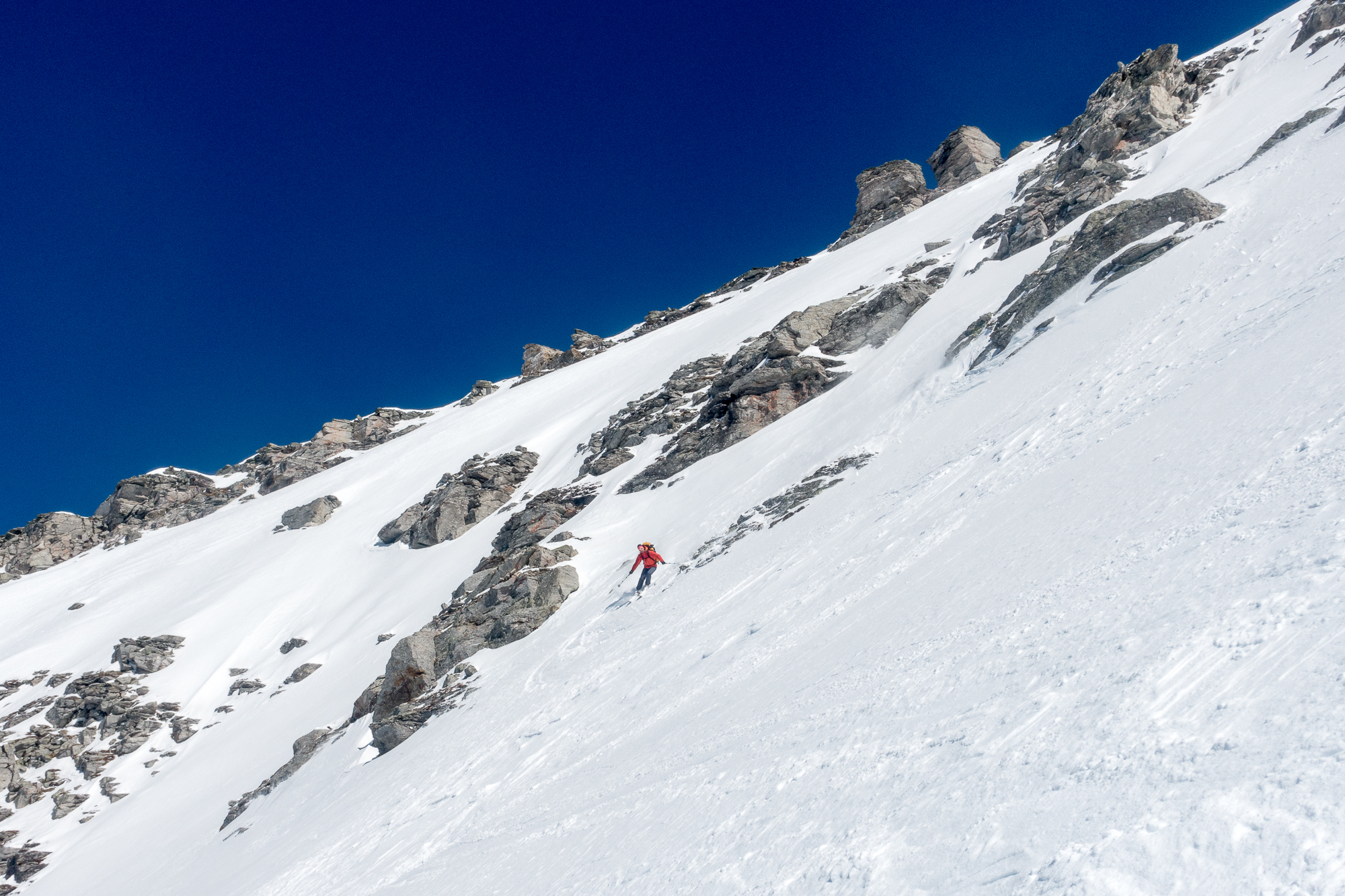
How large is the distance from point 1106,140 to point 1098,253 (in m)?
20.8

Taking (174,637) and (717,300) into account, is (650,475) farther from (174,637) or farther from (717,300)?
(717,300)

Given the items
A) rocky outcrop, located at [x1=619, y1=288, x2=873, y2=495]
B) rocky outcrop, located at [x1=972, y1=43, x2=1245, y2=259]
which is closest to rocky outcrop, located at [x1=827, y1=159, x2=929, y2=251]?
rocky outcrop, located at [x1=972, y1=43, x2=1245, y2=259]

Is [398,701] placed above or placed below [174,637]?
below

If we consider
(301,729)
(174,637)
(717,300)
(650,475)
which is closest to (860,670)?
(650,475)

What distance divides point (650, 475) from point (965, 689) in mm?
25144

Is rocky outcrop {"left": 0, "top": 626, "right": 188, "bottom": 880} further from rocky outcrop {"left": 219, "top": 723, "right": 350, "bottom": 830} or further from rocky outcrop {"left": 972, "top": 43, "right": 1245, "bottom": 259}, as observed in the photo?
rocky outcrop {"left": 972, "top": 43, "right": 1245, "bottom": 259}

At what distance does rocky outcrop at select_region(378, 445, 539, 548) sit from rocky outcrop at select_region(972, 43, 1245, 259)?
100ft

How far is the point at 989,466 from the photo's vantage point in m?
13.6

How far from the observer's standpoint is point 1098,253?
21.6 metres

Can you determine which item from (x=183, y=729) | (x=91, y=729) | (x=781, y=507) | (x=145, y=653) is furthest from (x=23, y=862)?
(x=781, y=507)

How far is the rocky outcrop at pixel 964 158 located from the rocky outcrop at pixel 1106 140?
85.6 ft

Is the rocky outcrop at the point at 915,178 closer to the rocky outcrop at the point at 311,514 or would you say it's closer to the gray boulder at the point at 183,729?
the rocky outcrop at the point at 311,514

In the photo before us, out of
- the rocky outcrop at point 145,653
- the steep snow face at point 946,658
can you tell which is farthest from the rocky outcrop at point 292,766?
the rocky outcrop at point 145,653

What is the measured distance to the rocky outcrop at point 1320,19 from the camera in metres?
36.7
